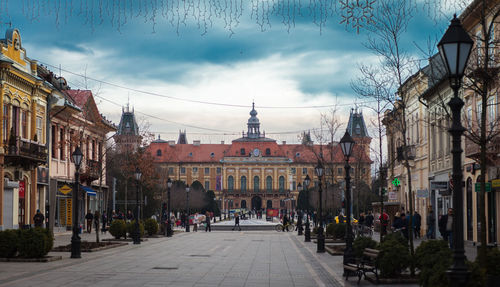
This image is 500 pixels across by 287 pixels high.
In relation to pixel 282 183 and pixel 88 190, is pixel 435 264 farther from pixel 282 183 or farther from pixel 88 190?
pixel 282 183

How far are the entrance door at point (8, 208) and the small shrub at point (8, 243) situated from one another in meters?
14.8

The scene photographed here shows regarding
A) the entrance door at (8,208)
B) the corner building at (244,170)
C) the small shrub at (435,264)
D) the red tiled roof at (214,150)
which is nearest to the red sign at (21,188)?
the entrance door at (8,208)

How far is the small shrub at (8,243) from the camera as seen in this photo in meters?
21.5

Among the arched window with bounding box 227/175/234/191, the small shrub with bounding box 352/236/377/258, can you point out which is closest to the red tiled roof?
the arched window with bounding box 227/175/234/191

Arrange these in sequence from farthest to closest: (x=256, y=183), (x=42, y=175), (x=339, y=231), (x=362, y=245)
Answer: (x=256, y=183) → (x=42, y=175) → (x=339, y=231) → (x=362, y=245)

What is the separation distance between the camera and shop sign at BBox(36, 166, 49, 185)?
41438 mm

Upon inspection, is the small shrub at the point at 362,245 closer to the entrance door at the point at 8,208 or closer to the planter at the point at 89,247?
the planter at the point at 89,247

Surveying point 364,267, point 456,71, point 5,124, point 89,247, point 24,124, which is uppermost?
point 24,124

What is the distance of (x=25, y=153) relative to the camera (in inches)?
1444

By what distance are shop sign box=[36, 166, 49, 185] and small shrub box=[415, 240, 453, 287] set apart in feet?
102

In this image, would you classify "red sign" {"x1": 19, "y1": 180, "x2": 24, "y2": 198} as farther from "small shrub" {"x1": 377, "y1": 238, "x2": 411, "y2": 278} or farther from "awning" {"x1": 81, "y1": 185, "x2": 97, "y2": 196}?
"small shrub" {"x1": 377, "y1": 238, "x2": 411, "y2": 278}

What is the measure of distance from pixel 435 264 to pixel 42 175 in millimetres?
34779

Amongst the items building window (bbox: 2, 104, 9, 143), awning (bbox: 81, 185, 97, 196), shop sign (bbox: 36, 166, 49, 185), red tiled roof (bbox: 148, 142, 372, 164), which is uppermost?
red tiled roof (bbox: 148, 142, 372, 164)

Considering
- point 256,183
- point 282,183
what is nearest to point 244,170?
point 256,183
